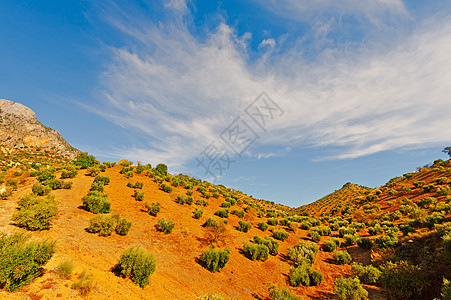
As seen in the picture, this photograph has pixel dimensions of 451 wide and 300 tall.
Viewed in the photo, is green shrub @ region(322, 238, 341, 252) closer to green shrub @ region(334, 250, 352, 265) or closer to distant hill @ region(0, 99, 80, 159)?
green shrub @ region(334, 250, 352, 265)

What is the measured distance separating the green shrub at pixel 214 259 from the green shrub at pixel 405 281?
8.49 meters

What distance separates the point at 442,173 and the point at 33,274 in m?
53.3

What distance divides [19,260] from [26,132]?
104 metres

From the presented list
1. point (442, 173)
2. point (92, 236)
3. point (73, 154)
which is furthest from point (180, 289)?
point (73, 154)

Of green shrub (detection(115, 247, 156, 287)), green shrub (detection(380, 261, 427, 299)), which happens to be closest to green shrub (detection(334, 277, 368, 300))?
green shrub (detection(380, 261, 427, 299))

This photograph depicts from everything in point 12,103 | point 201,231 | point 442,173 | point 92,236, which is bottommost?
point 92,236

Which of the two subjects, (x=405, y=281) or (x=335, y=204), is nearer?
(x=405, y=281)

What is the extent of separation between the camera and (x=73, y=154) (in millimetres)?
75938

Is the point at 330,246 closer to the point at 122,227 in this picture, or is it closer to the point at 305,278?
the point at 305,278

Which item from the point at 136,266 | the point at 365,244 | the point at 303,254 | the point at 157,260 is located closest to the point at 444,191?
the point at 365,244

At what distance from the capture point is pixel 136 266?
755 centimetres

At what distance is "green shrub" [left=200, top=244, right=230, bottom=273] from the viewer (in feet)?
35.1

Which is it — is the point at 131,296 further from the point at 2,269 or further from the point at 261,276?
the point at 261,276

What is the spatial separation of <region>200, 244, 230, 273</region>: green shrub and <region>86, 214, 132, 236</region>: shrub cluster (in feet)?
18.1
